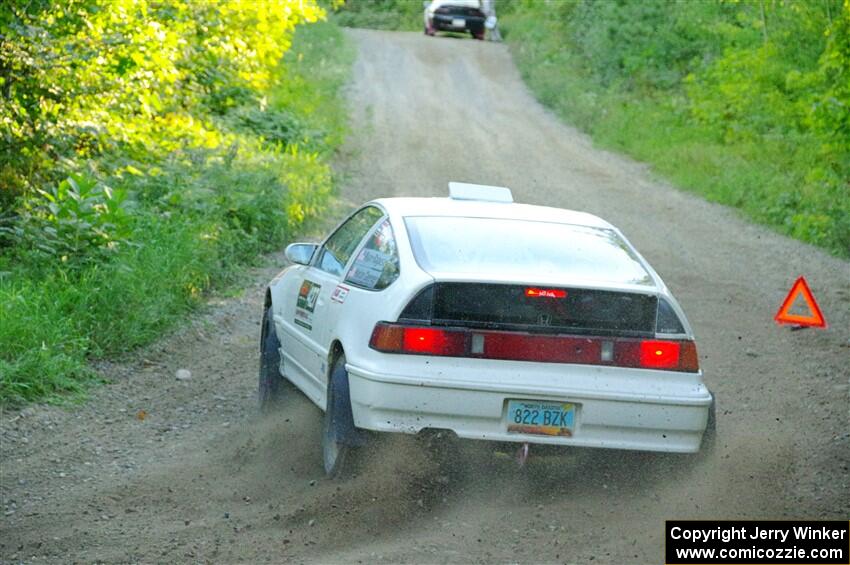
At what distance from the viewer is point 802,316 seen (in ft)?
36.0

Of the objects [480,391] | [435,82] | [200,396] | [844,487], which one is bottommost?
[435,82]

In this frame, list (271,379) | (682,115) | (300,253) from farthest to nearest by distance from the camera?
(682,115) < (271,379) < (300,253)

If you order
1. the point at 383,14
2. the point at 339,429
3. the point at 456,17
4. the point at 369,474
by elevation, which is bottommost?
the point at 383,14

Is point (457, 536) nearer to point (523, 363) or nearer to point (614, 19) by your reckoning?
point (523, 363)

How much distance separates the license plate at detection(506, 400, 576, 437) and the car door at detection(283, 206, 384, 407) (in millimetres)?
1238

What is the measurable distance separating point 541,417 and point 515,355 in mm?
316

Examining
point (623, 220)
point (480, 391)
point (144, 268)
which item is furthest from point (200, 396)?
point (623, 220)

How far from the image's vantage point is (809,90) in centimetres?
1981

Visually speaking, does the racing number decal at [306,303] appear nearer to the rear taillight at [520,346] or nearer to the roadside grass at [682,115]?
the rear taillight at [520,346]

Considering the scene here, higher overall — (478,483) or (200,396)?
(478,483)

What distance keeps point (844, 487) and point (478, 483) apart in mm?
2014

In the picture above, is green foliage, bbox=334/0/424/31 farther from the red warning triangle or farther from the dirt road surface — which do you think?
the red warning triangle

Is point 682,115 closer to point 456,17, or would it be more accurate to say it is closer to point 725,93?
point 725,93

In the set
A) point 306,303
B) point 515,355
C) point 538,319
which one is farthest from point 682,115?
point 515,355
